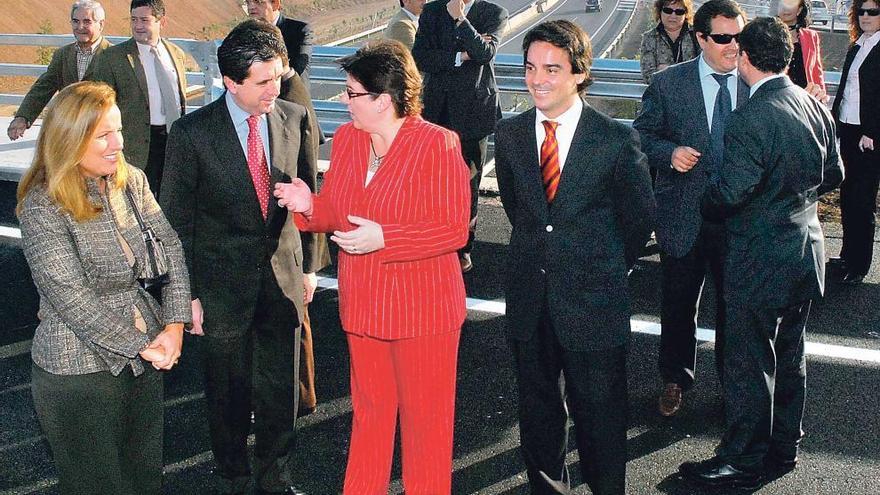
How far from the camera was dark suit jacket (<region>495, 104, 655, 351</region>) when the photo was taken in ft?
13.9

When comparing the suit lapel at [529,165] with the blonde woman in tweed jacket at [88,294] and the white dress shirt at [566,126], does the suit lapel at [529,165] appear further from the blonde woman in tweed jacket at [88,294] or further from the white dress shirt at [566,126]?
the blonde woman in tweed jacket at [88,294]

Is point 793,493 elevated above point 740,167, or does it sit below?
below

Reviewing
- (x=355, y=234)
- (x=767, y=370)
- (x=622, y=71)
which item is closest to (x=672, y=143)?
(x=767, y=370)

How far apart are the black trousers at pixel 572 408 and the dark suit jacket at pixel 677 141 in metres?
1.24

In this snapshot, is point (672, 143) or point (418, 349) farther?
point (672, 143)

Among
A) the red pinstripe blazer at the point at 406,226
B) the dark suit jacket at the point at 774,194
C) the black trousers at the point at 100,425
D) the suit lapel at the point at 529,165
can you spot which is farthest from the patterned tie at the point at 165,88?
the dark suit jacket at the point at 774,194

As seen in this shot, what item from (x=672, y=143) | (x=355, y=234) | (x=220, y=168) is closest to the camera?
(x=355, y=234)

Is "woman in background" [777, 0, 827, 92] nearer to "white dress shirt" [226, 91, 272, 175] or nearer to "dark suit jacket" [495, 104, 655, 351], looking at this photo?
"dark suit jacket" [495, 104, 655, 351]

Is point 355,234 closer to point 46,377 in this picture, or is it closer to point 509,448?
point 46,377

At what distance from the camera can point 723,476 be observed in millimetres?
4918

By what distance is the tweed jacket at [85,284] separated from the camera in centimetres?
376

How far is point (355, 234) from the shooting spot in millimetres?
3848

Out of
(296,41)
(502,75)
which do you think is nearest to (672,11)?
(296,41)

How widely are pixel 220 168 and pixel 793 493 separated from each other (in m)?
3.21
